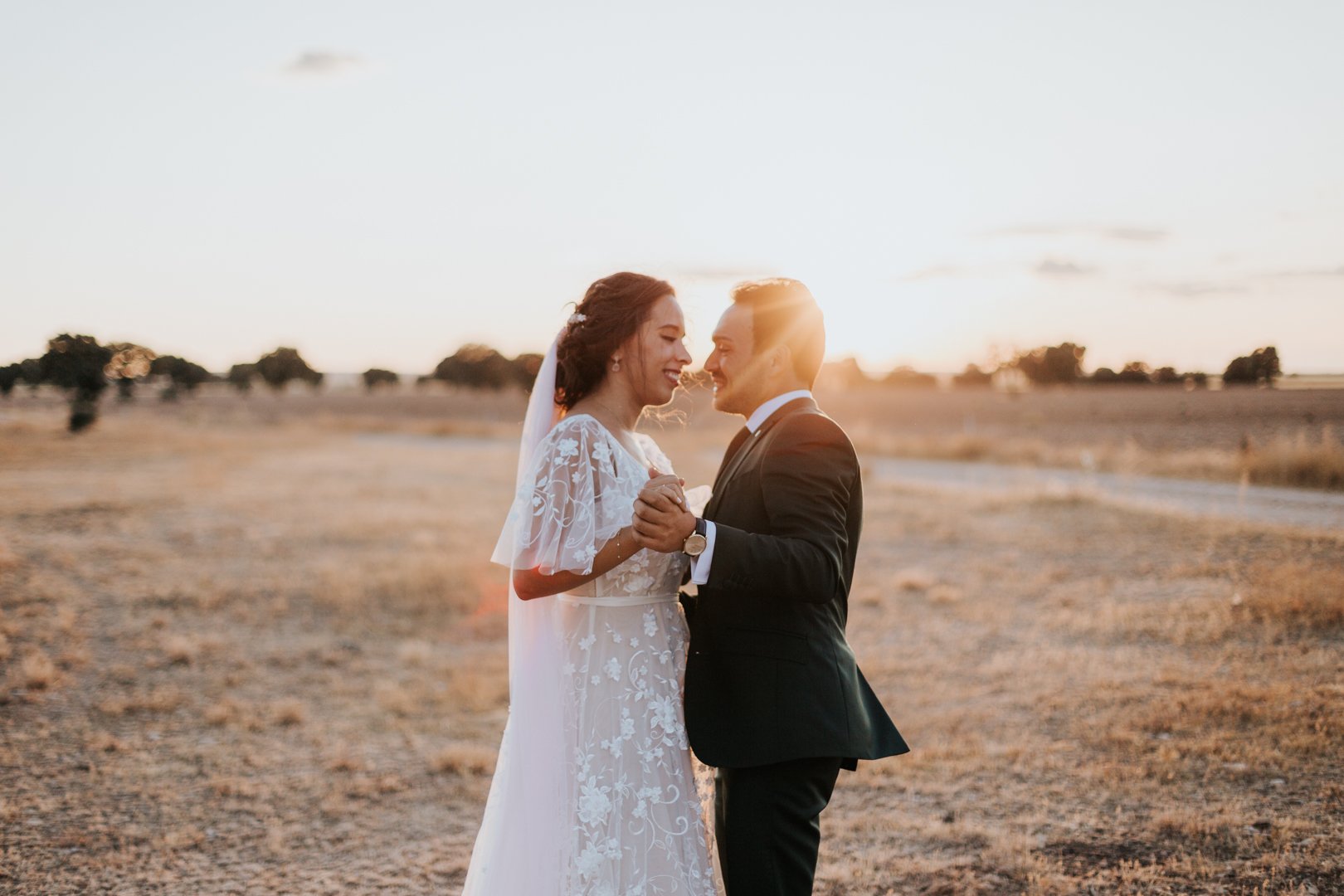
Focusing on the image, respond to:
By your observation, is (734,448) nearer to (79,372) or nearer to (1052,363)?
(79,372)

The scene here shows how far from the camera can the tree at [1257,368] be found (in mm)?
14617

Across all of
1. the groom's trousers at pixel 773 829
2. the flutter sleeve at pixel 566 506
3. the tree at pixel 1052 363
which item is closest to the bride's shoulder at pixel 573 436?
the flutter sleeve at pixel 566 506

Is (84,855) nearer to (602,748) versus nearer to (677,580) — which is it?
(602,748)

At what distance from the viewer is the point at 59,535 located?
12836mm

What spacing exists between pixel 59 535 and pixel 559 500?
1326 cm

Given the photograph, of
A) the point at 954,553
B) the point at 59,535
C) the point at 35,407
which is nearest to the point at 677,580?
the point at 954,553

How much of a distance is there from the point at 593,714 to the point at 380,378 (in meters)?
146

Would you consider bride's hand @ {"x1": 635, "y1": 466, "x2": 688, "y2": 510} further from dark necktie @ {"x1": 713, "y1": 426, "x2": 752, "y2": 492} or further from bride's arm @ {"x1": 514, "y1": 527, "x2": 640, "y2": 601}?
dark necktie @ {"x1": 713, "y1": 426, "x2": 752, "y2": 492}

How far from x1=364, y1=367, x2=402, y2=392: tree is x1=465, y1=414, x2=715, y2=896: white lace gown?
144 meters

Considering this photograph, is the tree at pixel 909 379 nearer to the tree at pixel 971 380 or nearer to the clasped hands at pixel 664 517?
the tree at pixel 971 380

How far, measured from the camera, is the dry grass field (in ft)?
15.0

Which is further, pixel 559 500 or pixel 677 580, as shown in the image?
pixel 677 580

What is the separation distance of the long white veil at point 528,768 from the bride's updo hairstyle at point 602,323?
137 mm

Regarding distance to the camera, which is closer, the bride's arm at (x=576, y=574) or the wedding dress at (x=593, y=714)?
the bride's arm at (x=576, y=574)
